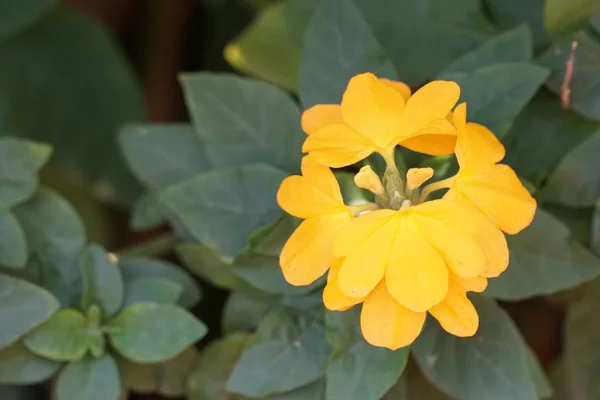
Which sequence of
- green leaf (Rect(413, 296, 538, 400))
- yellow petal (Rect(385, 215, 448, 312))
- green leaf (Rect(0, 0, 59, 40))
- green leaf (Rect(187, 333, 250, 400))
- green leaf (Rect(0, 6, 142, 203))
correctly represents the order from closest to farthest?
yellow petal (Rect(385, 215, 448, 312)), green leaf (Rect(413, 296, 538, 400)), green leaf (Rect(187, 333, 250, 400)), green leaf (Rect(0, 0, 59, 40)), green leaf (Rect(0, 6, 142, 203))

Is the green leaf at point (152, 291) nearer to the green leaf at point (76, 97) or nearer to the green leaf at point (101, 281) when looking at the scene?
the green leaf at point (101, 281)

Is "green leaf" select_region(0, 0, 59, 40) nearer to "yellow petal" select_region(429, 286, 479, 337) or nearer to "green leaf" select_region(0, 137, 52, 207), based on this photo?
"green leaf" select_region(0, 137, 52, 207)

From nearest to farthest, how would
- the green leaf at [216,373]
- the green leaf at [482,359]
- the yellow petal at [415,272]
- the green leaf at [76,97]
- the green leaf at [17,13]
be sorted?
the yellow petal at [415,272]
the green leaf at [482,359]
the green leaf at [216,373]
the green leaf at [17,13]
the green leaf at [76,97]

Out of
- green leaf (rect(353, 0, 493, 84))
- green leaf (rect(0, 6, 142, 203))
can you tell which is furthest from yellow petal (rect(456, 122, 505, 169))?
green leaf (rect(0, 6, 142, 203))

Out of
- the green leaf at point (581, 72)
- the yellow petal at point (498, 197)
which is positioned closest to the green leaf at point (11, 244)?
the yellow petal at point (498, 197)

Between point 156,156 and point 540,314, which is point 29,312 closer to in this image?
point 156,156

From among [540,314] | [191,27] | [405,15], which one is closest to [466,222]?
[405,15]
